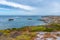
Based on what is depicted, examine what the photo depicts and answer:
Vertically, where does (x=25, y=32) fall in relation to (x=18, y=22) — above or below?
below

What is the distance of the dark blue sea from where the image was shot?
122 cm

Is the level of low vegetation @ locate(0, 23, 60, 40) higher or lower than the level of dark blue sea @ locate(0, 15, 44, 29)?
lower

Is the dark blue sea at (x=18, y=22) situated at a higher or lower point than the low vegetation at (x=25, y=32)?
higher

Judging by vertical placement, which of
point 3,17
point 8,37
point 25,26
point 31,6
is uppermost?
point 31,6

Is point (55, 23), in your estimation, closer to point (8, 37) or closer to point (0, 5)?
point (8, 37)

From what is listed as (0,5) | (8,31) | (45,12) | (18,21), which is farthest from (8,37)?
(45,12)

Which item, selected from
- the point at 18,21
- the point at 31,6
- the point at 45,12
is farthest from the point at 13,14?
the point at 45,12

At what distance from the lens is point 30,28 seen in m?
1.22

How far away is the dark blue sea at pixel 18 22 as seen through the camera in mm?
1216

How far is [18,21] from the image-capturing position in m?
1.22

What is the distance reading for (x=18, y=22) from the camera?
122 centimetres

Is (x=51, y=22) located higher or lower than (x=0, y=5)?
lower

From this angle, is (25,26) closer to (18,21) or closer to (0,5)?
(18,21)

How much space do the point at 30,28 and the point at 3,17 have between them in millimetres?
312
